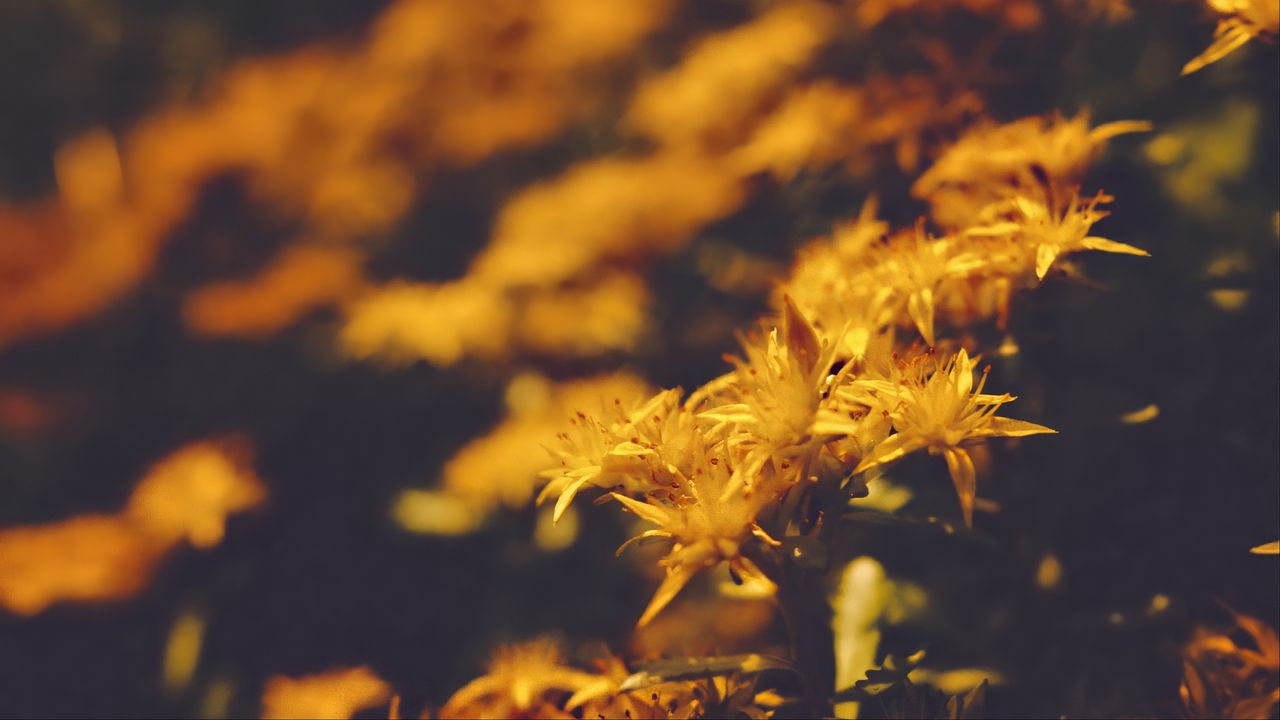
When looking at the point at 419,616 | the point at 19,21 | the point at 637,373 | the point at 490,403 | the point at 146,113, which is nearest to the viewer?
the point at 419,616

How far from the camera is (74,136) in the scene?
5.75ft

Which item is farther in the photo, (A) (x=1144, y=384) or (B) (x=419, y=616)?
(B) (x=419, y=616)

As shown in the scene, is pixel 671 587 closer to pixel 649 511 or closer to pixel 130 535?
pixel 649 511

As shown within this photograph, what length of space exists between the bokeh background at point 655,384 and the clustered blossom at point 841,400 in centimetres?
8

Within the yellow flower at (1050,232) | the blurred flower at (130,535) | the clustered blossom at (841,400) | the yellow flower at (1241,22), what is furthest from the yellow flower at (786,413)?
the blurred flower at (130,535)

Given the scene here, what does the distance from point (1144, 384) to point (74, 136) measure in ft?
6.08

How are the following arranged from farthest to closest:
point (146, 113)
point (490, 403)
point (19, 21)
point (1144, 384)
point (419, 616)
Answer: point (19, 21) → point (146, 113) → point (490, 403) → point (419, 616) → point (1144, 384)

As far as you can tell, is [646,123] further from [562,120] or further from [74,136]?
[74,136]

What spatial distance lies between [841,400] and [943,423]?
0.07m

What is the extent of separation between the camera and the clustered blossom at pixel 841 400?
0.59 metres

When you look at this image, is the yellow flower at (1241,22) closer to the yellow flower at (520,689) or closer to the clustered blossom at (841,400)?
the clustered blossom at (841,400)

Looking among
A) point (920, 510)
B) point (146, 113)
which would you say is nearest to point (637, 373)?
point (920, 510)

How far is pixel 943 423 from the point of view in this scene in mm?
604

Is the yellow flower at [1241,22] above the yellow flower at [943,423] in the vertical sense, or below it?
above
